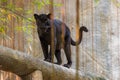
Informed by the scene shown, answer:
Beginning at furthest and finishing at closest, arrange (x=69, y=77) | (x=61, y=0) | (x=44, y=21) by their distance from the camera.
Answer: (x=61, y=0), (x=44, y=21), (x=69, y=77)

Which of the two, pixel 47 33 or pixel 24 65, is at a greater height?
pixel 47 33

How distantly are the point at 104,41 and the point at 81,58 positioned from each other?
1.61 feet

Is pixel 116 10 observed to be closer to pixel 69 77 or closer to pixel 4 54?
pixel 69 77

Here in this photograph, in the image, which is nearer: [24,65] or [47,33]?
[24,65]

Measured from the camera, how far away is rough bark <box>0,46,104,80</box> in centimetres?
287

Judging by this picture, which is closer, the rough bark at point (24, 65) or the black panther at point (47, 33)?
the rough bark at point (24, 65)

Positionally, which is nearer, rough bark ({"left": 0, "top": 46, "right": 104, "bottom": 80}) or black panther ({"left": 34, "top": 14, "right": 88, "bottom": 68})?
rough bark ({"left": 0, "top": 46, "right": 104, "bottom": 80})

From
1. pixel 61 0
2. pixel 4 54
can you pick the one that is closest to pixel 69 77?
pixel 4 54

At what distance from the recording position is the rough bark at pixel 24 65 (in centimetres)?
287

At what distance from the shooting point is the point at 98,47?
6.29m

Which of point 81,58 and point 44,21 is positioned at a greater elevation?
point 44,21

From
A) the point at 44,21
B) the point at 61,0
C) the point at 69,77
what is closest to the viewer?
the point at 69,77

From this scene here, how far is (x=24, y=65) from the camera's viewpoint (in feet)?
9.82

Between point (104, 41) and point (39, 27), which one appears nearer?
point (39, 27)
